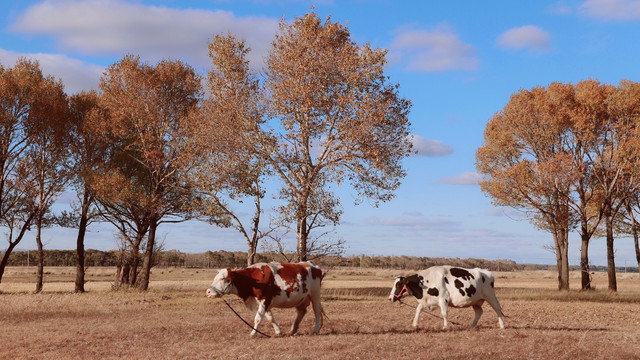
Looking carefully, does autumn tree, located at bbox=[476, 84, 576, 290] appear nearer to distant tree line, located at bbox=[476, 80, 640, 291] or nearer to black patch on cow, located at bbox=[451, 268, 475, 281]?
distant tree line, located at bbox=[476, 80, 640, 291]

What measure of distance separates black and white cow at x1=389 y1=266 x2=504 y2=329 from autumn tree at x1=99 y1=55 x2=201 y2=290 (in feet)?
82.0

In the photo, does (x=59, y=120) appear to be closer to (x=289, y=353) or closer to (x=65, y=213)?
(x=65, y=213)

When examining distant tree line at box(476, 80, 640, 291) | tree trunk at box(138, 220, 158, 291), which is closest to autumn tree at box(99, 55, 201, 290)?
tree trunk at box(138, 220, 158, 291)

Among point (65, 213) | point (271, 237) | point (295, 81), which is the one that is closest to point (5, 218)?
point (65, 213)

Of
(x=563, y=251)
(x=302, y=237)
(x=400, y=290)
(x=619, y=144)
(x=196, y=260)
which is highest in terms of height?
(x=619, y=144)

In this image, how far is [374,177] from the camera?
32750mm

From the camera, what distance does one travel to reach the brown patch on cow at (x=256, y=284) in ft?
58.9

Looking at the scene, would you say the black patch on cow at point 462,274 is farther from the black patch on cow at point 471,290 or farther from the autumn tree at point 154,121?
the autumn tree at point 154,121

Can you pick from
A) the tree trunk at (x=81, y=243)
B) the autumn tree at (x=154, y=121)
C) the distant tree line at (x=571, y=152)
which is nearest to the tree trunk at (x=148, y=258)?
the autumn tree at (x=154, y=121)

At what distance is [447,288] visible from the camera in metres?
19.0

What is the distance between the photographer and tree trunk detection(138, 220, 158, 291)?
1748 inches

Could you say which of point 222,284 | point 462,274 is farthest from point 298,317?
point 462,274

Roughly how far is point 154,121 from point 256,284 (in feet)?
90.5

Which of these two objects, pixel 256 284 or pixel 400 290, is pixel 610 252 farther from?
pixel 256 284
